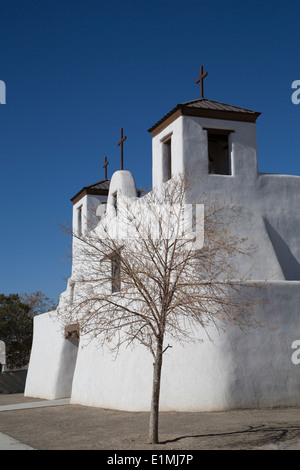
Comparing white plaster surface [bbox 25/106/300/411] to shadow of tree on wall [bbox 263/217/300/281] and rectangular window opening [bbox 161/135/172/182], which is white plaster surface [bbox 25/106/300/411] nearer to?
shadow of tree on wall [bbox 263/217/300/281]

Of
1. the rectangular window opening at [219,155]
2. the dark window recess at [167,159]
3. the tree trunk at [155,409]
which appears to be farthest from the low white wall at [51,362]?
the tree trunk at [155,409]

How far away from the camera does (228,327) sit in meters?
14.2

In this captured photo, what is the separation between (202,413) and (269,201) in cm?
684

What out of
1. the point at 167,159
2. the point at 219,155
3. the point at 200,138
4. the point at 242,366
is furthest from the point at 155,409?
the point at 219,155

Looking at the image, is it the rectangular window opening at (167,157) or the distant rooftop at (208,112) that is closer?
the distant rooftop at (208,112)

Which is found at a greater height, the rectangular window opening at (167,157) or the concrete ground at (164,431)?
the rectangular window opening at (167,157)

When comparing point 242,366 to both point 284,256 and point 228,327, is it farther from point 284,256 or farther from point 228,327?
point 284,256

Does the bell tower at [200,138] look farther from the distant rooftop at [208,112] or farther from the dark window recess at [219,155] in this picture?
the dark window recess at [219,155]

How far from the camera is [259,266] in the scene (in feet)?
53.3

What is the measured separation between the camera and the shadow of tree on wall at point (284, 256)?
16.9 metres

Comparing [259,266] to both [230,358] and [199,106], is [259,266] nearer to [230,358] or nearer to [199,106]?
[230,358]

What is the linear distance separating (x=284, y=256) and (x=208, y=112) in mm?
4910

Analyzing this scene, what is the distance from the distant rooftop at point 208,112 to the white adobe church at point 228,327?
0.03m

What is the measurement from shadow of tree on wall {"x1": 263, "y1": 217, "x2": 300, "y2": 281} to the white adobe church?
3 cm
